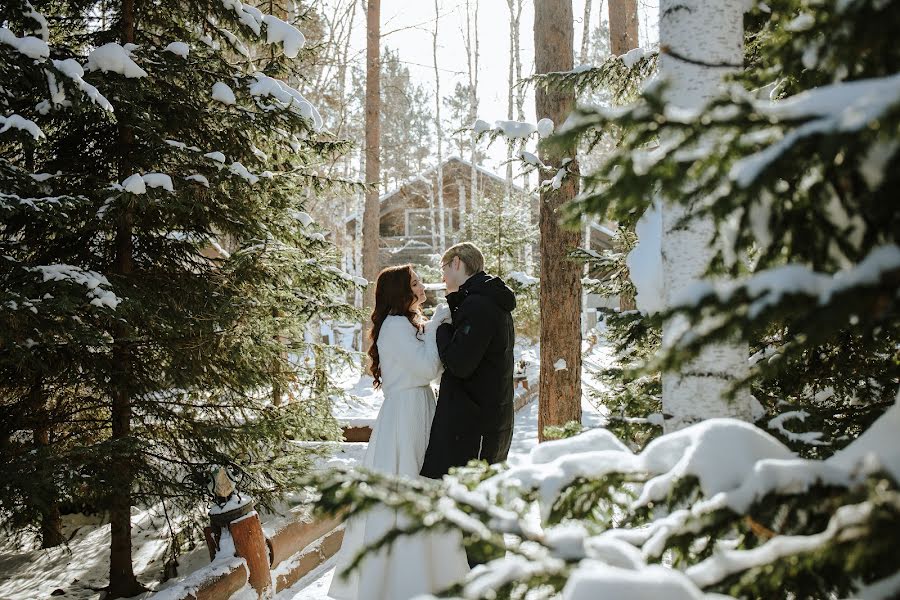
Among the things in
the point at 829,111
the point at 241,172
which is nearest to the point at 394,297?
the point at 241,172

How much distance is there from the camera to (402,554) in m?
3.38

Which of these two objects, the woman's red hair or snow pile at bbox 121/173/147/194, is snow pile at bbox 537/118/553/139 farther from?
snow pile at bbox 121/173/147/194

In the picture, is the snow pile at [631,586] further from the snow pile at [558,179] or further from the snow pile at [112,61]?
the snow pile at [112,61]

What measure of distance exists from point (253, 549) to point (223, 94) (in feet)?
10.5

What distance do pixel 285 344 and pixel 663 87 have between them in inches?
153

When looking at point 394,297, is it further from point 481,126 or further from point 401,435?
point 481,126

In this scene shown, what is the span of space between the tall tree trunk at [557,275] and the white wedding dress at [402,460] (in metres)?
1.89

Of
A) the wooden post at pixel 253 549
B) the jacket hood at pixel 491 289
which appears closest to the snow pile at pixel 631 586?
the jacket hood at pixel 491 289

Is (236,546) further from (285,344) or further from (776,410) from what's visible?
(776,410)

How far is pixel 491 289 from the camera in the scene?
3436 mm

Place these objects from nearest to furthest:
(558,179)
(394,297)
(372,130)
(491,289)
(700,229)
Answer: (700,229) → (491,289) → (394,297) → (558,179) → (372,130)

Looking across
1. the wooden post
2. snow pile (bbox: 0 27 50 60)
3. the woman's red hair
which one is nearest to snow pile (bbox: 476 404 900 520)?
the woman's red hair

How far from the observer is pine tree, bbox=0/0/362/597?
355 cm

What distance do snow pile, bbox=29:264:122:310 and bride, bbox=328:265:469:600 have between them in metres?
1.54
